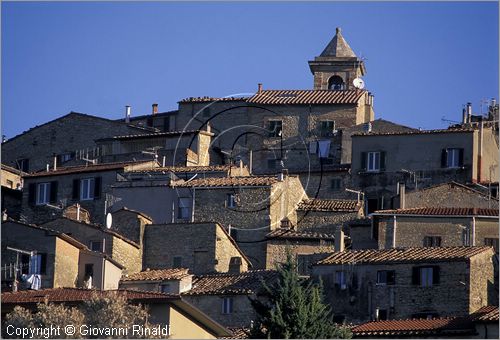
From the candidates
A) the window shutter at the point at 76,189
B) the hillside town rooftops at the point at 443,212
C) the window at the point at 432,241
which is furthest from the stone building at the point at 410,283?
the window shutter at the point at 76,189

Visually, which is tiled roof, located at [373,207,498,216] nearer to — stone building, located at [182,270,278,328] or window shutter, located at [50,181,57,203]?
stone building, located at [182,270,278,328]

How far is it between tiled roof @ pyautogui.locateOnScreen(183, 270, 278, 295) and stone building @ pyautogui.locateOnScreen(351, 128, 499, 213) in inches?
531

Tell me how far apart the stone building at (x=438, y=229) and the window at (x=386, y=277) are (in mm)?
5599

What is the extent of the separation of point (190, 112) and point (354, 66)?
12142 millimetres

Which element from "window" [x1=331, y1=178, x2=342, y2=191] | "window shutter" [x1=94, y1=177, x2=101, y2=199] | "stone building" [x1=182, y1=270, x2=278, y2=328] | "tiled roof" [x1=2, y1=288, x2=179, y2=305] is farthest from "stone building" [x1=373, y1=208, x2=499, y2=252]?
"tiled roof" [x1=2, y1=288, x2=179, y2=305]

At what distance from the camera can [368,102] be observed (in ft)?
312

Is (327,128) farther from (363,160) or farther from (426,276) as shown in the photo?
(426,276)

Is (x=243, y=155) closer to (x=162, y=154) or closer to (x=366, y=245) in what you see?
(x=162, y=154)

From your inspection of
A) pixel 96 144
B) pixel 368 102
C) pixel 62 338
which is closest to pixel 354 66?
pixel 368 102

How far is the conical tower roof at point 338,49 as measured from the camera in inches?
4065

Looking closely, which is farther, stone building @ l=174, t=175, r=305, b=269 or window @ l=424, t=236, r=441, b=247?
stone building @ l=174, t=175, r=305, b=269

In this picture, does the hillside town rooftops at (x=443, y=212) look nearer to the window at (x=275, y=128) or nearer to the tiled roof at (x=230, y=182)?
the tiled roof at (x=230, y=182)

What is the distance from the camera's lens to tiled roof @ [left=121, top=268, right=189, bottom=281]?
69.8 m

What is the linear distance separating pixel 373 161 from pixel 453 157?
3.36 metres
